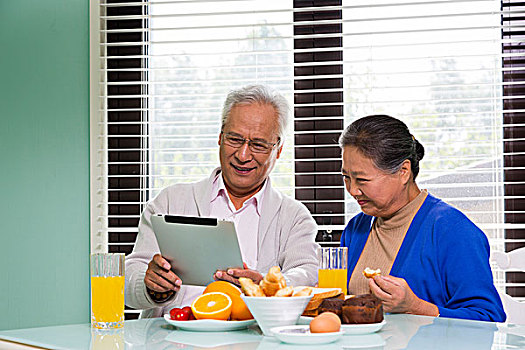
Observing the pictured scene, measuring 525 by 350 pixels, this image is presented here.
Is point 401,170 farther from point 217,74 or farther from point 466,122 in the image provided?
point 217,74

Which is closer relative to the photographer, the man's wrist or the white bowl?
the white bowl

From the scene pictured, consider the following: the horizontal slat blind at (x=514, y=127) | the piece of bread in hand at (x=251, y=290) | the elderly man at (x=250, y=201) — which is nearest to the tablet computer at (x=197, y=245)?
the piece of bread in hand at (x=251, y=290)

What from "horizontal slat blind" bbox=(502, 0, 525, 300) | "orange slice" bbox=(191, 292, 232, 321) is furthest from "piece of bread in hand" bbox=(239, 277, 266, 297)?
"horizontal slat blind" bbox=(502, 0, 525, 300)

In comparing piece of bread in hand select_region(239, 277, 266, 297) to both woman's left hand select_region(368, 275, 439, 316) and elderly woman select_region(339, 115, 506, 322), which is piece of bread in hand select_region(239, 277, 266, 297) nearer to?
woman's left hand select_region(368, 275, 439, 316)

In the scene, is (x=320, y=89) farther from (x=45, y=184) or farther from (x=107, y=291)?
(x=107, y=291)

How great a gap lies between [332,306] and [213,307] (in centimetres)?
27

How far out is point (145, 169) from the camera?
3.11 meters

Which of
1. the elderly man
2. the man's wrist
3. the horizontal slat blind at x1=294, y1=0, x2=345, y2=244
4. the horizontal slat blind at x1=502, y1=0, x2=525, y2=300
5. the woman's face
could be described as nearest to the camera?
the man's wrist

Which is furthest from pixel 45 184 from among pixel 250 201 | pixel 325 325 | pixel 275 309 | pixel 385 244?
pixel 325 325

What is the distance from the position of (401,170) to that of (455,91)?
36.2 inches

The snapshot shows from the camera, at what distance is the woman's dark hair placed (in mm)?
2117

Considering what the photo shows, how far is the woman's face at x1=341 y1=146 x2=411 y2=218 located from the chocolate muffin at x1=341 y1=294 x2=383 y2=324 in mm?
730

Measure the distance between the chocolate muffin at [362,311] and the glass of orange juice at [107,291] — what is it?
19.6 inches

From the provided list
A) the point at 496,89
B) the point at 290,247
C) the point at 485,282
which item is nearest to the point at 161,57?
the point at 290,247
